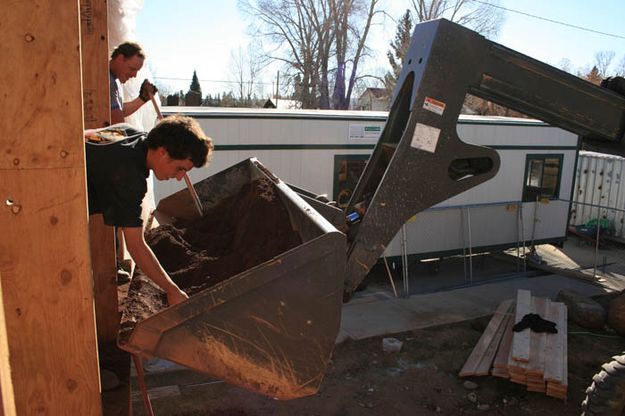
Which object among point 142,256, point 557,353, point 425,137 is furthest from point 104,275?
point 557,353

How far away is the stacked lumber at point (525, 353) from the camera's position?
241 inches

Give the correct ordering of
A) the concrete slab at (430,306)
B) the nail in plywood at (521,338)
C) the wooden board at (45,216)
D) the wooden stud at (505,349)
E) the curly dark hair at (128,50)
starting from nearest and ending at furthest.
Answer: the wooden board at (45,216) < the curly dark hair at (128,50) < the nail in plywood at (521,338) < the wooden stud at (505,349) < the concrete slab at (430,306)

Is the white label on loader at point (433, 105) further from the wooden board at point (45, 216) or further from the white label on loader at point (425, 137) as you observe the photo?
the wooden board at point (45, 216)

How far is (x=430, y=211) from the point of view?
10.8 m

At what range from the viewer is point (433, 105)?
3.97m

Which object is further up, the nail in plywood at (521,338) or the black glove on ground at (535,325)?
the black glove on ground at (535,325)

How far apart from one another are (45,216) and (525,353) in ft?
19.3

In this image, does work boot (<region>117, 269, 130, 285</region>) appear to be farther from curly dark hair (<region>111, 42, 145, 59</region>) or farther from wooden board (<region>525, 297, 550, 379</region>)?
wooden board (<region>525, 297, 550, 379</region>)

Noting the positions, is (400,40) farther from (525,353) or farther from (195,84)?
(525,353)

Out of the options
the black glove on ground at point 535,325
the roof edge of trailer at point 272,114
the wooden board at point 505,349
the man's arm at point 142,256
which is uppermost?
the roof edge of trailer at point 272,114

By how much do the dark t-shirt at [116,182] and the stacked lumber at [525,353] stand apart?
5208 mm

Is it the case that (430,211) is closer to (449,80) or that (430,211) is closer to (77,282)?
(449,80)

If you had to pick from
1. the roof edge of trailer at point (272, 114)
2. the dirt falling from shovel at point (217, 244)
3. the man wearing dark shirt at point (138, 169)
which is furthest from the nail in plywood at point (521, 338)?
the man wearing dark shirt at point (138, 169)

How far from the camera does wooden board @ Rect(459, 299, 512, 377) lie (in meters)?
6.64
